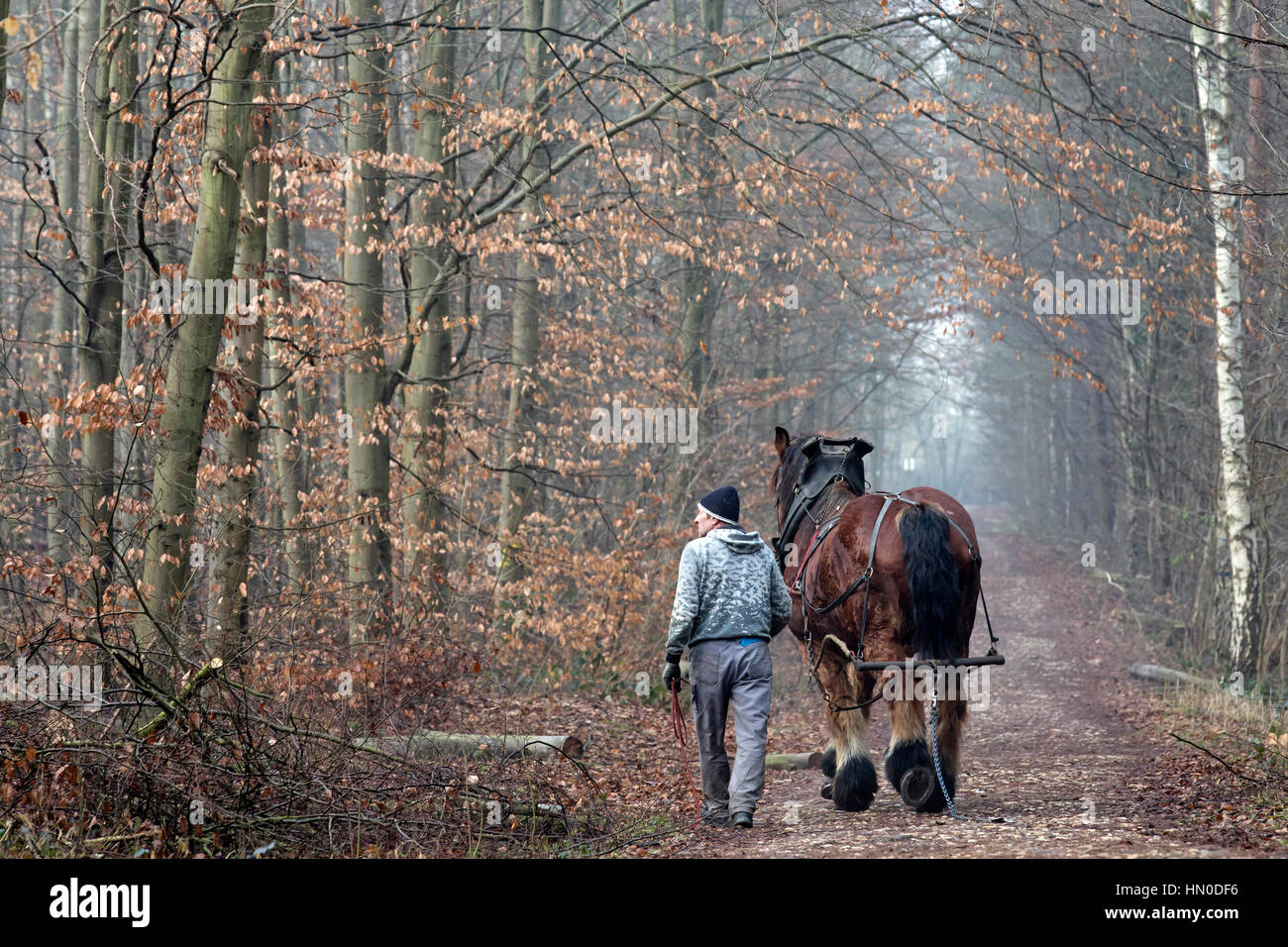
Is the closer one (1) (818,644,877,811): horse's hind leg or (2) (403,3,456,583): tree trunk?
(1) (818,644,877,811): horse's hind leg

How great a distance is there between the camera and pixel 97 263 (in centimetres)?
1100

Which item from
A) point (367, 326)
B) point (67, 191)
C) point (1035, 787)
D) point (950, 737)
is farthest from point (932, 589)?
point (67, 191)

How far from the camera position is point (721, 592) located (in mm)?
7457

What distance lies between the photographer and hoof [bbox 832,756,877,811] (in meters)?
7.93

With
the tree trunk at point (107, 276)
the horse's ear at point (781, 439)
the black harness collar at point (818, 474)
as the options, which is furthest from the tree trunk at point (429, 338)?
the black harness collar at point (818, 474)

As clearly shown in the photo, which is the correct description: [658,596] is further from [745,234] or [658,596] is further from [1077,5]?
[1077,5]

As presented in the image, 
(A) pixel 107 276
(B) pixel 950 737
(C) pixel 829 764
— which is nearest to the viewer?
(B) pixel 950 737

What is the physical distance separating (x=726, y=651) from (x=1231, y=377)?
9.05 meters

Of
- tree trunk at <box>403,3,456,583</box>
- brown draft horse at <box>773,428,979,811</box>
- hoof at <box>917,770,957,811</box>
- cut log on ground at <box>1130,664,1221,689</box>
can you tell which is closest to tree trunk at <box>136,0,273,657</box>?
tree trunk at <box>403,3,456,583</box>

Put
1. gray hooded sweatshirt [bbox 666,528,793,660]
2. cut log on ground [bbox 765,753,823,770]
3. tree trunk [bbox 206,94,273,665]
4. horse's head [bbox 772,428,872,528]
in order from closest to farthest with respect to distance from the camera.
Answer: gray hooded sweatshirt [bbox 666,528,793,660]
horse's head [bbox 772,428,872,528]
tree trunk [bbox 206,94,273,665]
cut log on ground [bbox 765,753,823,770]

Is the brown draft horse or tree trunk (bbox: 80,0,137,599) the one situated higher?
tree trunk (bbox: 80,0,137,599)

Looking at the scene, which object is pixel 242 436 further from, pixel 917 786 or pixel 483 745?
pixel 917 786

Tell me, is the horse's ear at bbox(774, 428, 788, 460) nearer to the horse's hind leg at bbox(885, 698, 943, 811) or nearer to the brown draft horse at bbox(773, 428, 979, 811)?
the brown draft horse at bbox(773, 428, 979, 811)

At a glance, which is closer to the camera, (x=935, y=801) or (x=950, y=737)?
(x=935, y=801)
